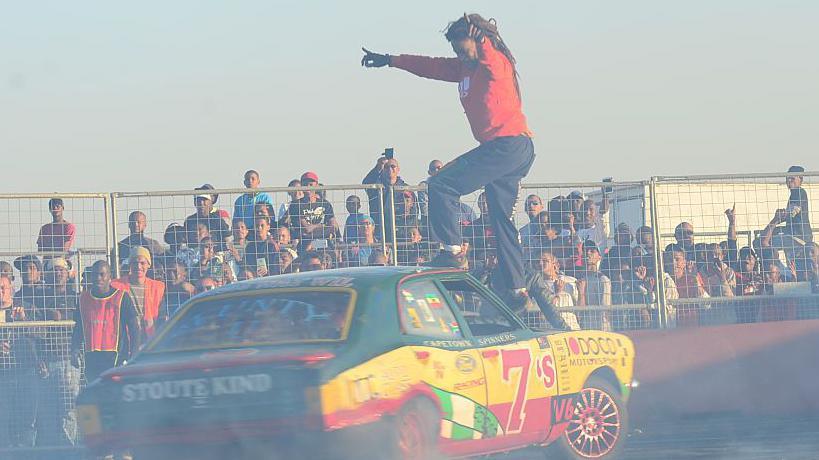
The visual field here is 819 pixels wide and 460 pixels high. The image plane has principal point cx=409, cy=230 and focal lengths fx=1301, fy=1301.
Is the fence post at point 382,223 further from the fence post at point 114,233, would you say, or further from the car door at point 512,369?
the car door at point 512,369

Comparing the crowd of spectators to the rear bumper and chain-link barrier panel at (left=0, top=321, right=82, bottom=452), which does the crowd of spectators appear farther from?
the rear bumper

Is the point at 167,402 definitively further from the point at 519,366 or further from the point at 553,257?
the point at 553,257

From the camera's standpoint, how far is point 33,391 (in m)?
12.3

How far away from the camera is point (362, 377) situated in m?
7.06

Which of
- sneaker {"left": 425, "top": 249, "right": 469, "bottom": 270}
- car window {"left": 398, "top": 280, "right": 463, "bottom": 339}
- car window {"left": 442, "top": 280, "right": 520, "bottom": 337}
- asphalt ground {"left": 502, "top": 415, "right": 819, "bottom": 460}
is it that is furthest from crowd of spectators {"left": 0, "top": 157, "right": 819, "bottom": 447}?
car window {"left": 398, "top": 280, "right": 463, "bottom": 339}

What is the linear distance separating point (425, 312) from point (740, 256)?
228 inches

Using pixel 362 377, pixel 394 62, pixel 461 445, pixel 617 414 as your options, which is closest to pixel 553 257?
pixel 394 62

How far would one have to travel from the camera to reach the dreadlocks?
36.3ft

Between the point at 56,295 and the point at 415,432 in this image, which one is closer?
the point at 415,432

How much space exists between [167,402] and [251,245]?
5.27 meters

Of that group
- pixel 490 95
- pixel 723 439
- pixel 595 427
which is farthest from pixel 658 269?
pixel 595 427

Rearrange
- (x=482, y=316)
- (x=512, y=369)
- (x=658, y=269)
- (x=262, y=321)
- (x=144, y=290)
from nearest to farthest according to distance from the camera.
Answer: (x=262, y=321), (x=512, y=369), (x=482, y=316), (x=144, y=290), (x=658, y=269)

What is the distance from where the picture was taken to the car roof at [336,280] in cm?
789

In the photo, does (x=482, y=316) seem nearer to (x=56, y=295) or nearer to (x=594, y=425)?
(x=594, y=425)
